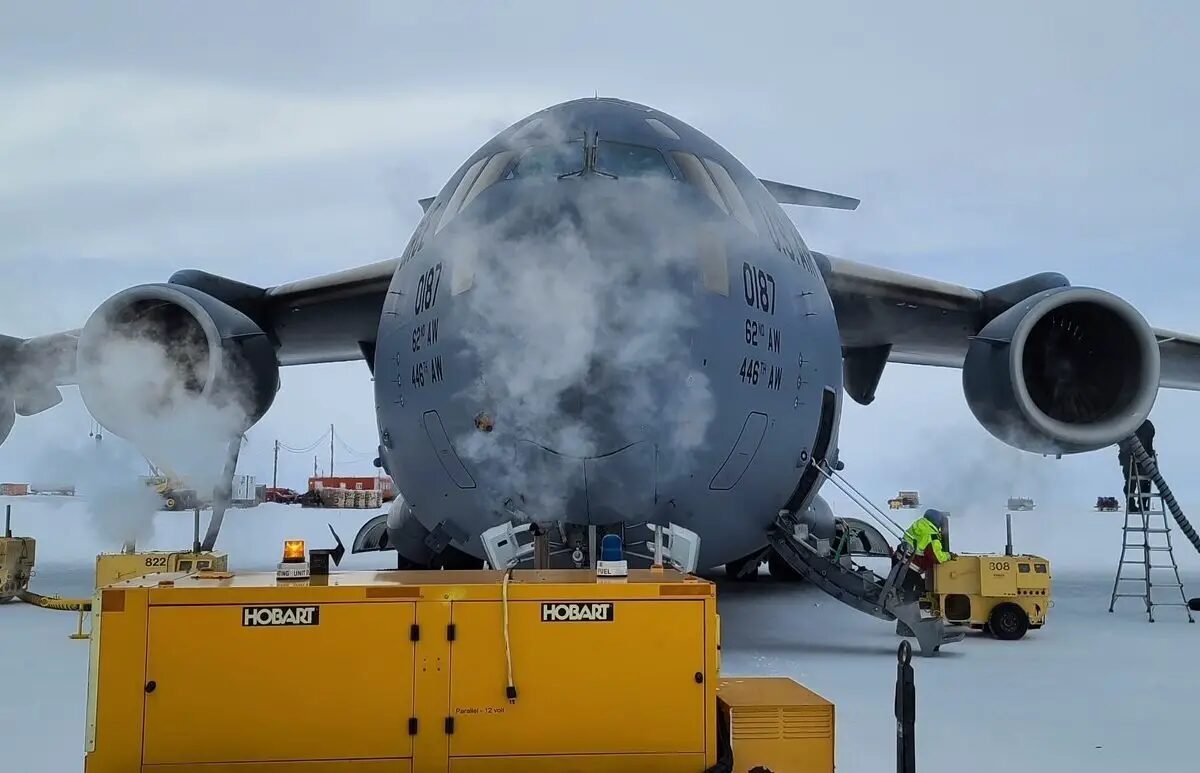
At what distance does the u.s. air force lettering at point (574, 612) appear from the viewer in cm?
389

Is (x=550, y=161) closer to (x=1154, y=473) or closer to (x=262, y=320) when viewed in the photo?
(x=262, y=320)

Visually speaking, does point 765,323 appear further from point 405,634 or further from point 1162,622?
point 1162,622

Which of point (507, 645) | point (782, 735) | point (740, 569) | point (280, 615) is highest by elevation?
point (280, 615)

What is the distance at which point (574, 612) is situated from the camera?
12.8 feet

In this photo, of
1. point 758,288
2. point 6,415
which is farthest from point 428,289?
point 6,415

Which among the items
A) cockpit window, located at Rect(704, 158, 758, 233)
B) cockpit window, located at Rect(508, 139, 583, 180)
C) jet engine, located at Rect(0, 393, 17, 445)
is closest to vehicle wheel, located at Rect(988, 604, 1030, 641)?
cockpit window, located at Rect(704, 158, 758, 233)

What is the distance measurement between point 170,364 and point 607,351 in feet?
17.4

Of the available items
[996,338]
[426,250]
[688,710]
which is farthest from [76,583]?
[688,710]

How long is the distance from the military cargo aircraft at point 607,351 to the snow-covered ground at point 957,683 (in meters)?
1.40

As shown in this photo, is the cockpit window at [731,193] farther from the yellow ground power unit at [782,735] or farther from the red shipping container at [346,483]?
the red shipping container at [346,483]

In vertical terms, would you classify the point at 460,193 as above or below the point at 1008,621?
above

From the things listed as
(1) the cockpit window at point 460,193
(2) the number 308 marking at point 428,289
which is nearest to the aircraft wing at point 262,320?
(1) the cockpit window at point 460,193

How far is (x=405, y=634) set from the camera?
3828 millimetres

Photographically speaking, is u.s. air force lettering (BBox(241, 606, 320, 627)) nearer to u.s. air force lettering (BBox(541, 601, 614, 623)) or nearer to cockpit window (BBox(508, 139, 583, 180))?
u.s. air force lettering (BBox(541, 601, 614, 623))
